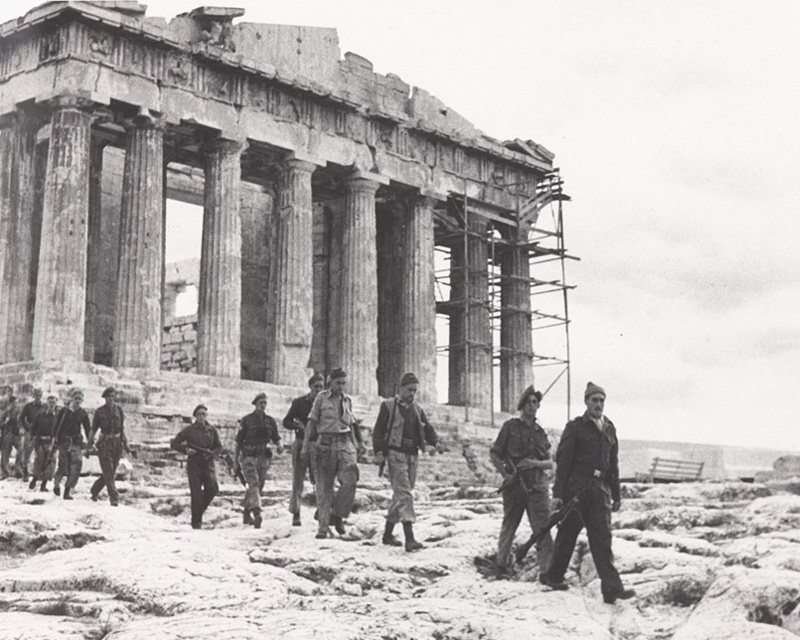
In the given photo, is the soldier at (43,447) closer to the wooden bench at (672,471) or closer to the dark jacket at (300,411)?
the dark jacket at (300,411)

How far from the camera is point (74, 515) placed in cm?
1476

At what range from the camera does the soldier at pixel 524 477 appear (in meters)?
11.7

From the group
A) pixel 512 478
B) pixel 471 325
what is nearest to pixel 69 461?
pixel 512 478

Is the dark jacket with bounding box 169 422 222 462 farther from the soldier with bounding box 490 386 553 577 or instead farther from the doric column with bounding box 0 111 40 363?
the doric column with bounding box 0 111 40 363

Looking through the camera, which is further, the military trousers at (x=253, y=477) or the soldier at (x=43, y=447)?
the soldier at (x=43, y=447)

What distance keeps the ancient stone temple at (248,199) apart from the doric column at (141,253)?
0.15 feet

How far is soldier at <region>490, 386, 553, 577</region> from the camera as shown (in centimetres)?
1168

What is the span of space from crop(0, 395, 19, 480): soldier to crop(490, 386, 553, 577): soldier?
1049cm

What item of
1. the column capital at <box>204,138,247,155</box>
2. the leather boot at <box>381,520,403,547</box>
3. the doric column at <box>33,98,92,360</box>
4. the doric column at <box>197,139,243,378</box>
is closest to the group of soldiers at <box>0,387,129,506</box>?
the leather boot at <box>381,520,403,547</box>

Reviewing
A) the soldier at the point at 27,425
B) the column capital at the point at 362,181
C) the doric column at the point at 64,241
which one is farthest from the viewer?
the column capital at the point at 362,181

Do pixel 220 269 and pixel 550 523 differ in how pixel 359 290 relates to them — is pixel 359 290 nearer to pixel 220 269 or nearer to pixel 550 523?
pixel 220 269

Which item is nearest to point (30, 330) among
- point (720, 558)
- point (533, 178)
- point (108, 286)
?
point (108, 286)

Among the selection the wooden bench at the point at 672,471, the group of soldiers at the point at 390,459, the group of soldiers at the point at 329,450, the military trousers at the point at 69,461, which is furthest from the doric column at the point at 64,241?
the wooden bench at the point at 672,471

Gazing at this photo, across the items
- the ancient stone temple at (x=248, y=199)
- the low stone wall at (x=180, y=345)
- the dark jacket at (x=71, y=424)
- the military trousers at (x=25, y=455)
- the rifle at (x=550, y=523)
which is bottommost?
the rifle at (x=550, y=523)
